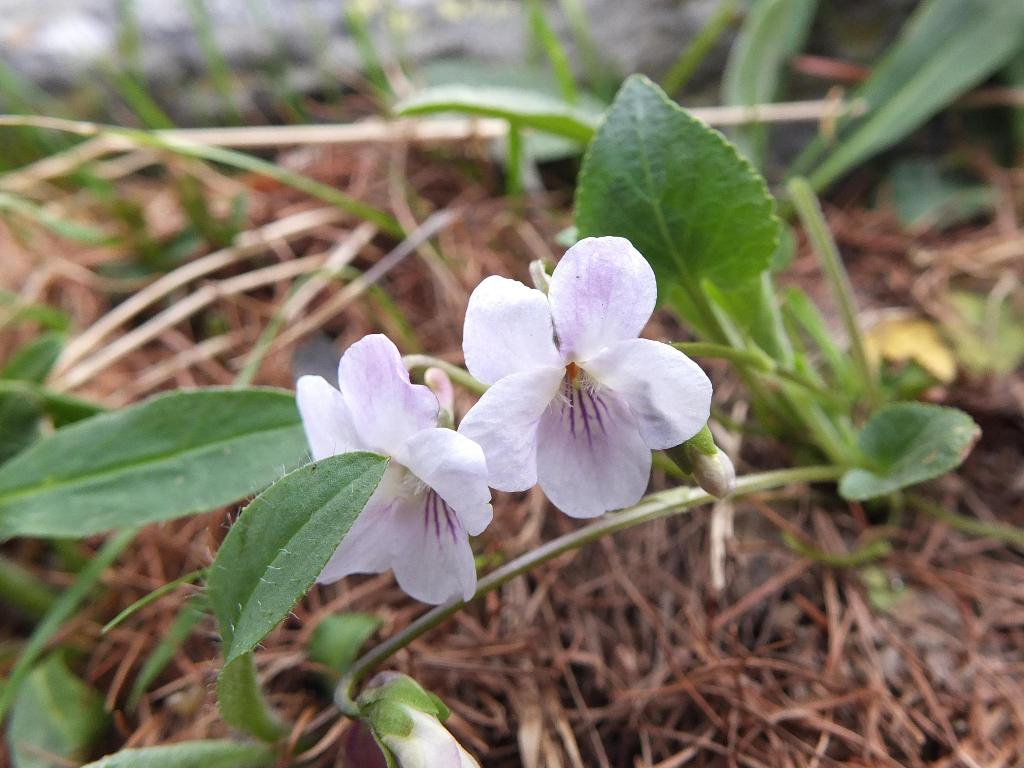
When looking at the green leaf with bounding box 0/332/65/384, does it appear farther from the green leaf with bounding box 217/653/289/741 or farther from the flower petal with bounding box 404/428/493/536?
the flower petal with bounding box 404/428/493/536

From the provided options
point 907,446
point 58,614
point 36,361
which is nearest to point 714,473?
point 907,446

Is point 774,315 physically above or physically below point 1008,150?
above

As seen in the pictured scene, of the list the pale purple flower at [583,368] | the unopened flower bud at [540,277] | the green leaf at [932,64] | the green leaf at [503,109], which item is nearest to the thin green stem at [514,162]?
the green leaf at [503,109]

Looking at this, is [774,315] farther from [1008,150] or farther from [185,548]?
[1008,150]

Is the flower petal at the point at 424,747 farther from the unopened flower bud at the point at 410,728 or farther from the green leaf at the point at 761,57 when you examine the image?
the green leaf at the point at 761,57

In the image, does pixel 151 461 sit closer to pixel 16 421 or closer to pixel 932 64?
pixel 16 421

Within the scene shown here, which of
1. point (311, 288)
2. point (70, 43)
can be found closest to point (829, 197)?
point (311, 288)
